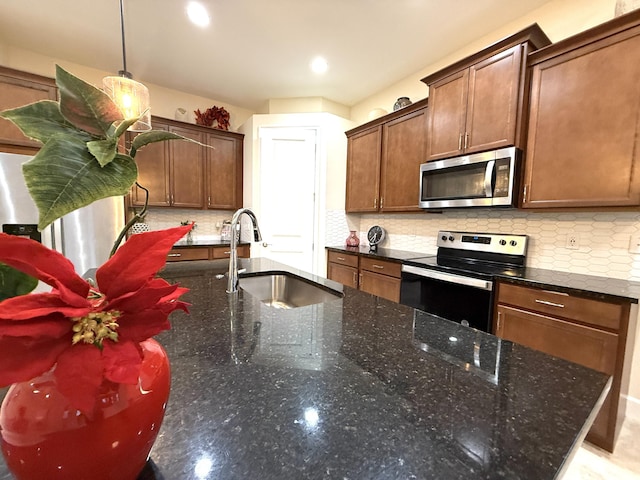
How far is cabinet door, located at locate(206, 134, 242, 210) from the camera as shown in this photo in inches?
145

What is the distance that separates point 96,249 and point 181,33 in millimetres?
2022

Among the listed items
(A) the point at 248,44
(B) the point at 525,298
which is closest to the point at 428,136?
(B) the point at 525,298

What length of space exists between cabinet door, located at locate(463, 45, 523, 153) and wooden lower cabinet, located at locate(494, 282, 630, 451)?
1084 mm

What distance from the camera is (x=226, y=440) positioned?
423 mm

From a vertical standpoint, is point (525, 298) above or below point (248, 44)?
below

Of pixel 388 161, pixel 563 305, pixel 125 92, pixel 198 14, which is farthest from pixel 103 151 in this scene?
pixel 388 161

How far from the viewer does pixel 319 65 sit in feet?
9.80

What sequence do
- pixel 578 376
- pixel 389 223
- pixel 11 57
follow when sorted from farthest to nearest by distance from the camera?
pixel 389 223, pixel 11 57, pixel 578 376

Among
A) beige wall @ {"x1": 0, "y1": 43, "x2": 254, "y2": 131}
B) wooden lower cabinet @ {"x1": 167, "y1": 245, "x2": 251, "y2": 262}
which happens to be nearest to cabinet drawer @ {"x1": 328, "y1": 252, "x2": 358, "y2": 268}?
wooden lower cabinet @ {"x1": 167, "y1": 245, "x2": 251, "y2": 262}

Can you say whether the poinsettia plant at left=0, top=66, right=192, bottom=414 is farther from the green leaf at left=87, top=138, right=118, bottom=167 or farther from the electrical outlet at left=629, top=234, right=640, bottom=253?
the electrical outlet at left=629, top=234, right=640, bottom=253

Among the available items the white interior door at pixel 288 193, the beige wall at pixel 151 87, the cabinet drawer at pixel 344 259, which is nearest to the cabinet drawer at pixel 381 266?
the cabinet drawer at pixel 344 259

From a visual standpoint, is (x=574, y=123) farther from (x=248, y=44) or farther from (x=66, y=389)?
(x=248, y=44)

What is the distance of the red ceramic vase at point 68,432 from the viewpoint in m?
0.28

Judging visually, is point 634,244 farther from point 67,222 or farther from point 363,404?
point 67,222
